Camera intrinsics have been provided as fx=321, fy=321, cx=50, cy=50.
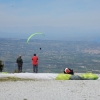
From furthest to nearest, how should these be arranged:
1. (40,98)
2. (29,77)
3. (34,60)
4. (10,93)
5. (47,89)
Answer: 1. (34,60)
2. (29,77)
3. (47,89)
4. (10,93)
5. (40,98)

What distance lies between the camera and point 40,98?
17703 mm

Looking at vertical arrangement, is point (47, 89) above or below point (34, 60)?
below

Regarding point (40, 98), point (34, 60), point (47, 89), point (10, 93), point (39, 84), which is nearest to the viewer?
point (40, 98)

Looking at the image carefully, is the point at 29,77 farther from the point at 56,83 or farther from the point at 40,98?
the point at 40,98

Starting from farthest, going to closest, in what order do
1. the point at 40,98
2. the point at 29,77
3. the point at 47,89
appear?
1. the point at 29,77
2. the point at 47,89
3. the point at 40,98

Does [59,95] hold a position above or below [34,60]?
below

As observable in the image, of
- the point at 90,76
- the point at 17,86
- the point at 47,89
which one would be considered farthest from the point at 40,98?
the point at 90,76

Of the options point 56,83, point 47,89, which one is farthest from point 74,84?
point 47,89

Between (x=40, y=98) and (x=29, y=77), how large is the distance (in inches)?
290

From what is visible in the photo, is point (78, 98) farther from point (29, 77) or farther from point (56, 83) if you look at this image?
point (29, 77)

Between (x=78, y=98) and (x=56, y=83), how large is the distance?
5.01 m

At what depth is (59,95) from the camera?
60.6ft

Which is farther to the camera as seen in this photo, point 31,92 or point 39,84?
point 39,84

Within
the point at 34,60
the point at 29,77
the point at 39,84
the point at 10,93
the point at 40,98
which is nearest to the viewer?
the point at 40,98
